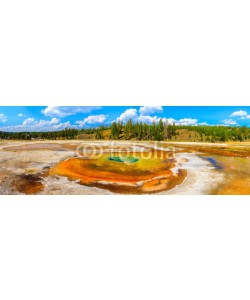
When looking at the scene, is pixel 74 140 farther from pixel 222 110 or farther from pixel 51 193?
pixel 222 110

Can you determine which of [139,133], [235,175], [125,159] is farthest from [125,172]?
[139,133]

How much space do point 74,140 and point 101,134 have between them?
4.98 ft

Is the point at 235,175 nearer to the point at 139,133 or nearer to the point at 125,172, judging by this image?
the point at 125,172

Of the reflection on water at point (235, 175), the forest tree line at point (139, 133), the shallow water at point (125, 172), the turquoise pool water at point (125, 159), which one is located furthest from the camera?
the forest tree line at point (139, 133)

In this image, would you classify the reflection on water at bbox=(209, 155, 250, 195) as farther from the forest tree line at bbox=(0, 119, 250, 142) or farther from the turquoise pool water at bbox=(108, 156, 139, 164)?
the turquoise pool water at bbox=(108, 156, 139, 164)

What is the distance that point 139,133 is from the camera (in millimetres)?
10641

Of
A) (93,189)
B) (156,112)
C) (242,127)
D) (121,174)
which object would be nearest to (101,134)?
(156,112)

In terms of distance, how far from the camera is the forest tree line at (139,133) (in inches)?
401

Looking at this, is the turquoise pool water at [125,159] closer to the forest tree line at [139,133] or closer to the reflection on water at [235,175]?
the forest tree line at [139,133]

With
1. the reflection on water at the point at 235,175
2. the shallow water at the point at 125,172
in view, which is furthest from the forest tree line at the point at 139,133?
the reflection on water at the point at 235,175

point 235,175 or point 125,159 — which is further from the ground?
point 125,159

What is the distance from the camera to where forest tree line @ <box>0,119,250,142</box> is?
10180mm

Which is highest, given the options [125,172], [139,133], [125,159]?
[139,133]

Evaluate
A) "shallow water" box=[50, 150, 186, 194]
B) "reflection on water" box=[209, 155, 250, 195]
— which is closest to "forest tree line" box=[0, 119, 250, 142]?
"shallow water" box=[50, 150, 186, 194]
